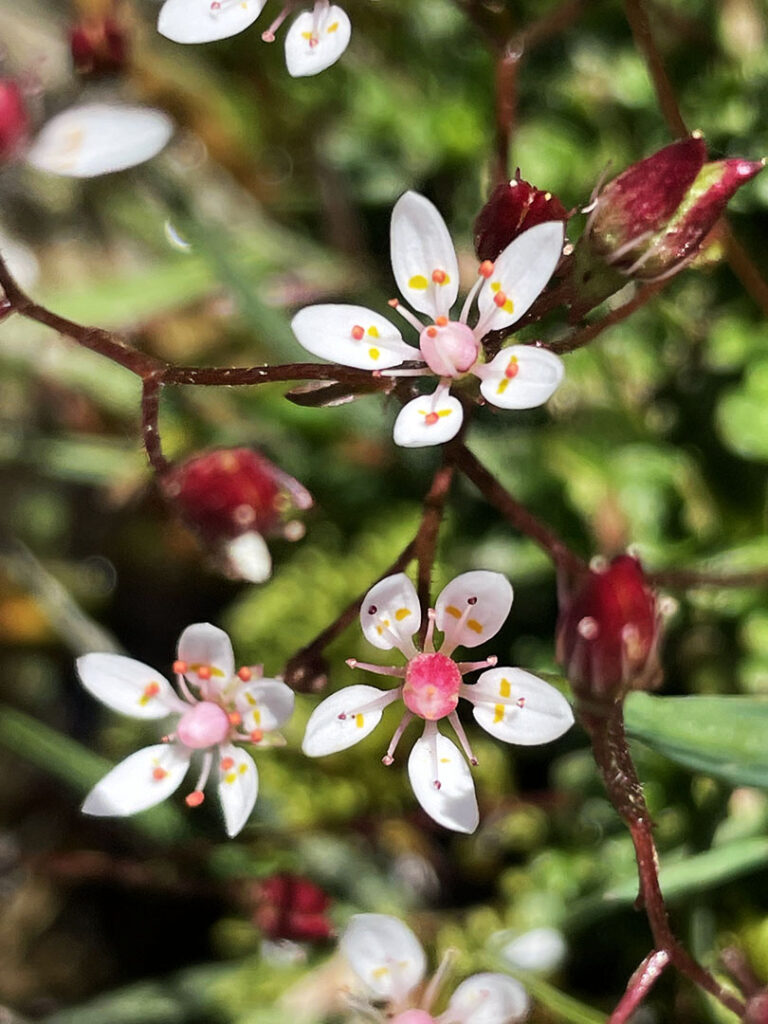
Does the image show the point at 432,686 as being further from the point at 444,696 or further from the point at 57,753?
the point at 57,753

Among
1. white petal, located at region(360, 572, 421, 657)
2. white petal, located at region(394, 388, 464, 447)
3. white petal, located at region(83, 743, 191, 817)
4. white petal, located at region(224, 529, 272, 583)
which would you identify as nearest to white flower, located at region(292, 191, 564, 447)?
white petal, located at region(394, 388, 464, 447)

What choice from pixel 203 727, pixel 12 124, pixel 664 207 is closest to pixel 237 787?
pixel 203 727

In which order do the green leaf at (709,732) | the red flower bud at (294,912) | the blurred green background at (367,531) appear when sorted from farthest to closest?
1. the blurred green background at (367,531)
2. the red flower bud at (294,912)
3. the green leaf at (709,732)

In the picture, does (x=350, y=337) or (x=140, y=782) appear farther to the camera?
(x=140, y=782)

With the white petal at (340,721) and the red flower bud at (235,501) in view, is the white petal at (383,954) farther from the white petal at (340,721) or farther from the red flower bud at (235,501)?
the red flower bud at (235,501)

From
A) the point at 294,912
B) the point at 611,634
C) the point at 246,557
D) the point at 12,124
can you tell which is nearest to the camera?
the point at 611,634

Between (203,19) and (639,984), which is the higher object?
(203,19)

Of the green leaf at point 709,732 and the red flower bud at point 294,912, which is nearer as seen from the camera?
the green leaf at point 709,732

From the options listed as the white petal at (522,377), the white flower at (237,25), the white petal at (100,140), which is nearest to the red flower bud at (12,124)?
the white petal at (100,140)
